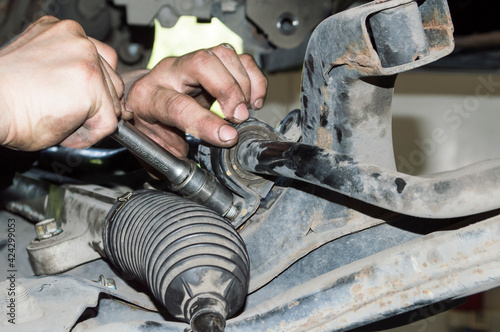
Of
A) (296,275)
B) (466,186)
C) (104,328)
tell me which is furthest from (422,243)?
(104,328)

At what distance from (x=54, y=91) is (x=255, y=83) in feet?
1.38

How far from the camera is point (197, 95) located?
1000 millimetres

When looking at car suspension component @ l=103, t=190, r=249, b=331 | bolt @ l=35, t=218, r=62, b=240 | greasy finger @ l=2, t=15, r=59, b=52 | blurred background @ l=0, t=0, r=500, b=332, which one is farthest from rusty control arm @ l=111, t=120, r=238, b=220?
blurred background @ l=0, t=0, r=500, b=332

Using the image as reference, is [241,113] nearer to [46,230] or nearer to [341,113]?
[341,113]

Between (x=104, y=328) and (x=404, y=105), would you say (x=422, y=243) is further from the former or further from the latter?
(x=404, y=105)

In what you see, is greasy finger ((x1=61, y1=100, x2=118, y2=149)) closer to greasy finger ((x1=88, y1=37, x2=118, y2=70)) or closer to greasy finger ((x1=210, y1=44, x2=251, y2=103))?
greasy finger ((x1=88, y1=37, x2=118, y2=70))

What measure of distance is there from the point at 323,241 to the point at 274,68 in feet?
5.33

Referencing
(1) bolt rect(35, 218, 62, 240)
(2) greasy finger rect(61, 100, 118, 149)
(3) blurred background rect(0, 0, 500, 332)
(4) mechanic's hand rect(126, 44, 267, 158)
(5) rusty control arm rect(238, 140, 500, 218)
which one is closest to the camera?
(5) rusty control arm rect(238, 140, 500, 218)

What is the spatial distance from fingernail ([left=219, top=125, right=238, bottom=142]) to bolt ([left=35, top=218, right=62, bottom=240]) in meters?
0.38

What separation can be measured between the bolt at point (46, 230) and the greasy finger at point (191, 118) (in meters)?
0.27

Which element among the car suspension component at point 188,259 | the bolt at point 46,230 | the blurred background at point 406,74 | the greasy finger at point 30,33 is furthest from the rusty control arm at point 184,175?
the blurred background at point 406,74

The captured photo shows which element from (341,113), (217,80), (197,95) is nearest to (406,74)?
(197,95)

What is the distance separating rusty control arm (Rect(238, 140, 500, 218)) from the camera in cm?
51

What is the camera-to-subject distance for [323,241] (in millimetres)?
699
